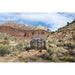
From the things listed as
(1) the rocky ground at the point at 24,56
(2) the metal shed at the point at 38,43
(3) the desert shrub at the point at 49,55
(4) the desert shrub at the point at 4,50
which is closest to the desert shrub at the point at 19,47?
(1) the rocky ground at the point at 24,56

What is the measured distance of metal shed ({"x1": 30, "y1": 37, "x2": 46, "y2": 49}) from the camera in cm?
607

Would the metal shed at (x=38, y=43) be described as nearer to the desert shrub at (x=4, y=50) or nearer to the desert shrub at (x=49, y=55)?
the desert shrub at (x=49, y=55)

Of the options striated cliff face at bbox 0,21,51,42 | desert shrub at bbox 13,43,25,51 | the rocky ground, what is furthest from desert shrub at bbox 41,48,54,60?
desert shrub at bbox 13,43,25,51

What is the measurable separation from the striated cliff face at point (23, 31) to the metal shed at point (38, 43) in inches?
7.2

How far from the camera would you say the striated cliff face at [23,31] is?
20.2 feet

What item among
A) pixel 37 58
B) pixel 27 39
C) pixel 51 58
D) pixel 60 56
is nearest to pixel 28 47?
pixel 27 39

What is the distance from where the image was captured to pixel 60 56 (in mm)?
5684

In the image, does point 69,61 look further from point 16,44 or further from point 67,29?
point 16,44

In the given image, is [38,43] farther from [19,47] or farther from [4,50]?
A: [4,50]

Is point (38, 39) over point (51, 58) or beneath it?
over

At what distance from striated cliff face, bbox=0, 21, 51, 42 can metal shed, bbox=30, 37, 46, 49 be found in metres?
0.18

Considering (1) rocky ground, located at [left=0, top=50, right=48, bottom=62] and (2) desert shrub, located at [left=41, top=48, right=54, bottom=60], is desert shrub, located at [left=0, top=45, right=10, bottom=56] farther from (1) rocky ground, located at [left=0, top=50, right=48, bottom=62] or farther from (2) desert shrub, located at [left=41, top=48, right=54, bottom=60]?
(2) desert shrub, located at [left=41, top=48, right=54, bottom=60]

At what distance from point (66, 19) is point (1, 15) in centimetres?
398

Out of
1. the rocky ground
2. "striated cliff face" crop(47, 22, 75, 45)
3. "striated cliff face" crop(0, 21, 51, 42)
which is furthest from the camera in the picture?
"striated cliff face" crop(0, 21, 51, 42)
